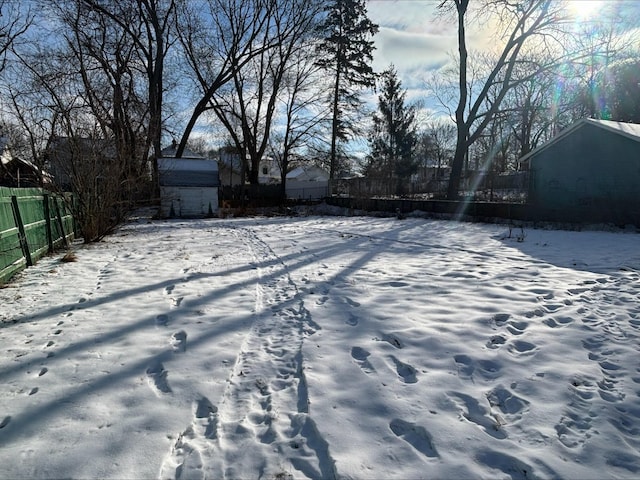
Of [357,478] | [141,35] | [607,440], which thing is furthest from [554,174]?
[141,35]

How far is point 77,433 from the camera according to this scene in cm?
228

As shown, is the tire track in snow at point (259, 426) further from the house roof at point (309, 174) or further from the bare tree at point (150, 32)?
the house roof at point (309, 174)

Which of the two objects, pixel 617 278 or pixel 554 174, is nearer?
pixel 617 278

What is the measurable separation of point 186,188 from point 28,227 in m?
14.3

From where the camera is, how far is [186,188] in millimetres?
20969

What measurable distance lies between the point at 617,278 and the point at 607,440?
4.35m

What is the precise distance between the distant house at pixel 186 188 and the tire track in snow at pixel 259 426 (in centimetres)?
1874

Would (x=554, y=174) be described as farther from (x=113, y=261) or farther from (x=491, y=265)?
(x=113, y=261)

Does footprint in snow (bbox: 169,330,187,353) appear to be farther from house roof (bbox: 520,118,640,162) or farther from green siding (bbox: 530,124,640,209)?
house roof (bbox: 520,118,640,162)

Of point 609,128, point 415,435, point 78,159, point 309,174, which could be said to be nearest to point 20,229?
point 78,159

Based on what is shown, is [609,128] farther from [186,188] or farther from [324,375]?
[186,188]

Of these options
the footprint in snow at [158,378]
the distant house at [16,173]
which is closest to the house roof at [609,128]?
the footprint in snow at [158,378]

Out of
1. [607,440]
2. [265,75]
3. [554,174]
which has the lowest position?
[607,440]

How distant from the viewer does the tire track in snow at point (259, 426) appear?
2018 mm
